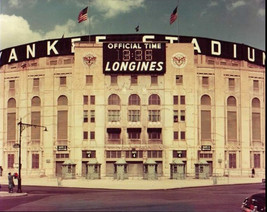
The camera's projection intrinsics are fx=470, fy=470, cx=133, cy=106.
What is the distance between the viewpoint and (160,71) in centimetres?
8512

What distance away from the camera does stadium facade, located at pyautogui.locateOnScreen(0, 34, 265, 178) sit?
84.6 m

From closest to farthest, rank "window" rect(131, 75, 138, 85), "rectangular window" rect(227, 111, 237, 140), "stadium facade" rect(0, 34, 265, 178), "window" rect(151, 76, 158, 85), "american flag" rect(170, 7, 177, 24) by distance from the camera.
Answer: "american flag" rect(170, 7, 177, 24) → "stadium facade" rect(0, 34, 265, 178) → "window" rect(151, 76, 158, 85) → "window" rect(131, 75, 138, 85) → "rectangular window" rect(227, 111, 237, 140)

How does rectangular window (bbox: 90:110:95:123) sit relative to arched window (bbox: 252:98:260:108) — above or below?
below

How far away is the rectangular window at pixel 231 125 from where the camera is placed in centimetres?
8756

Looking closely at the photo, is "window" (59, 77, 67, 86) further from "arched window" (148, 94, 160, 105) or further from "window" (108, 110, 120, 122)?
"arched window" (148, 94, 160, 105)

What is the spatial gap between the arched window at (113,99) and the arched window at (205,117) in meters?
15.6

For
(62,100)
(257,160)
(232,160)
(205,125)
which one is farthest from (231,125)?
(62,100)

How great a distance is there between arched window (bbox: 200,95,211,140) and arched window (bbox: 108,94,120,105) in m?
15.6

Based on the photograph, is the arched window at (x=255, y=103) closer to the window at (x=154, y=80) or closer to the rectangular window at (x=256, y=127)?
the rectangular window at (x=256, y=127)

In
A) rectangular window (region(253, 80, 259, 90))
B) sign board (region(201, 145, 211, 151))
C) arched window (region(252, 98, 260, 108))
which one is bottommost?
sign board (region(201, 145, 211, 151))

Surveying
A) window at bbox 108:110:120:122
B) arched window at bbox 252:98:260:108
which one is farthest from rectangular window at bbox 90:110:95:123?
arched window at bbox 252:98:260:108

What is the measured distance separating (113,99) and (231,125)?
2264 centimetres

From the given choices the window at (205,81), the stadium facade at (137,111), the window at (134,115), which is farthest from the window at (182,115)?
the window at (134,115)

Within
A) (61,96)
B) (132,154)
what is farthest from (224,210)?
(61,96)
